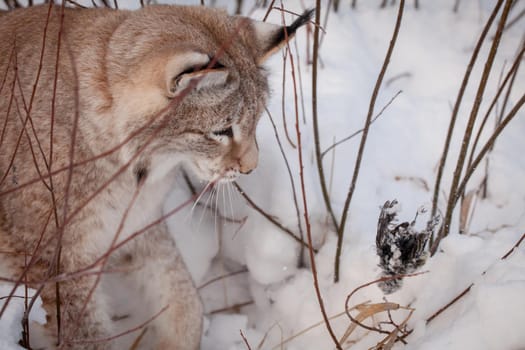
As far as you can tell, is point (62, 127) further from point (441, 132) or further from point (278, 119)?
point (441, 132)

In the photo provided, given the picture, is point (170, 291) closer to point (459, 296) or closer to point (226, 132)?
point (226, 132)

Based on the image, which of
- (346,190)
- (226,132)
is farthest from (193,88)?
(346,190)

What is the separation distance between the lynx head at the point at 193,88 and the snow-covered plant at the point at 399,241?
0.54 m

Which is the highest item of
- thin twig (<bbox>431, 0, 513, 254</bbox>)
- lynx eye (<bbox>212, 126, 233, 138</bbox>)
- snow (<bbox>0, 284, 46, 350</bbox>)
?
lynx eye (<bbox>212, 126, 233, 138</bbox>)

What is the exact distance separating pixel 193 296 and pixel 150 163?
2.59 feet

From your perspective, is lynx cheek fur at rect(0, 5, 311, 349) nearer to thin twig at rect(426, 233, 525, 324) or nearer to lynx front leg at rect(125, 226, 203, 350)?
lynx front leg at rect(125, 226, 203, 350)

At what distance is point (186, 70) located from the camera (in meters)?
1.75

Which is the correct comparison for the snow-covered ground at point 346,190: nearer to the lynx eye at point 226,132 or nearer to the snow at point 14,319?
the lynx eye at point 226,132

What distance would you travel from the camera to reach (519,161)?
10.3 feet

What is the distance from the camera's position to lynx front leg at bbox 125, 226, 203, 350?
8.74ft

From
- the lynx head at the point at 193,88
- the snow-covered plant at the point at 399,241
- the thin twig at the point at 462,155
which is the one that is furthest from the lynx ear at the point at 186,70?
the thin twig at the point at 462,155

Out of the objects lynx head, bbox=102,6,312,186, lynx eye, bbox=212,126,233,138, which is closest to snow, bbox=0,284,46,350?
lynx head, bbox=102,6,312,186

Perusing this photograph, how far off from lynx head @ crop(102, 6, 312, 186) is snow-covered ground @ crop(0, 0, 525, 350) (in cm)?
38

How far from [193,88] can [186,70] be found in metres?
0.10
